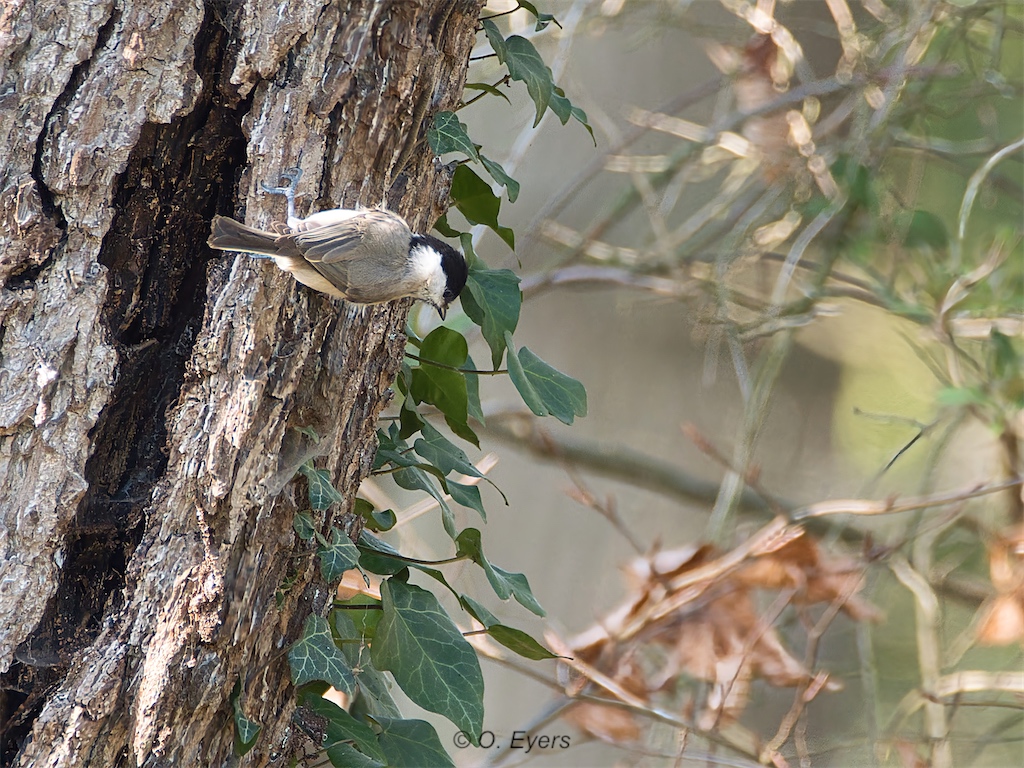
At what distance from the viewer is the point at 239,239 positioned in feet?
2.64

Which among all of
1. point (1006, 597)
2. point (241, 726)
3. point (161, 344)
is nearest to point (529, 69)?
point (161, 344)

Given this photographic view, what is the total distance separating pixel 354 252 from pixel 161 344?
0.71 ft

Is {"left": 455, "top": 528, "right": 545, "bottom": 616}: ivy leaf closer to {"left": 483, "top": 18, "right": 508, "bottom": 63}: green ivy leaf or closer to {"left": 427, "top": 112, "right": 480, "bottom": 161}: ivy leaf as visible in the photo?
{"left": 427, "top": 112, "right": 480, "bottom": 161}: ivy leaf

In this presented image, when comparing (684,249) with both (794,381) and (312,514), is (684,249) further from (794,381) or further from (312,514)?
(312,514)

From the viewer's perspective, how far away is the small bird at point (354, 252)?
810mm

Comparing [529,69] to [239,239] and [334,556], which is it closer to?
[239,239]

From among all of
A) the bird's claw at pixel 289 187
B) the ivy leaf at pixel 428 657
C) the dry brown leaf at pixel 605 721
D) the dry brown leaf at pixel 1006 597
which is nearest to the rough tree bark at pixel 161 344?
the bird's claw at pixel 289 187

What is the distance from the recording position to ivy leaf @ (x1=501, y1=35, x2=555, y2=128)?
3.34 feet

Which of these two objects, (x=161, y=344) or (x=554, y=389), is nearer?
(x=161, y=344)

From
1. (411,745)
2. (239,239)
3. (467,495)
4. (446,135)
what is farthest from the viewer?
(467,495)

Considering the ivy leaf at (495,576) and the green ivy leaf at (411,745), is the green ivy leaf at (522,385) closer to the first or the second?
the ivy leaf at (495,576)

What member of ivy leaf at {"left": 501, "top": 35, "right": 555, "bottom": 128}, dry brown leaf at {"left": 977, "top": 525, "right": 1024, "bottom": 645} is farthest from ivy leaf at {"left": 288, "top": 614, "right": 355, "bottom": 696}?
dry brown leaf at {"left": 977, "top": 525, "right": 1024, "bottom": 645}

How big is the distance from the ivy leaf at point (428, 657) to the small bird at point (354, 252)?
0.34m

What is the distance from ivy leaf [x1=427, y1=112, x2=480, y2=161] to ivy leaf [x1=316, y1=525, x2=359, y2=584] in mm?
413
